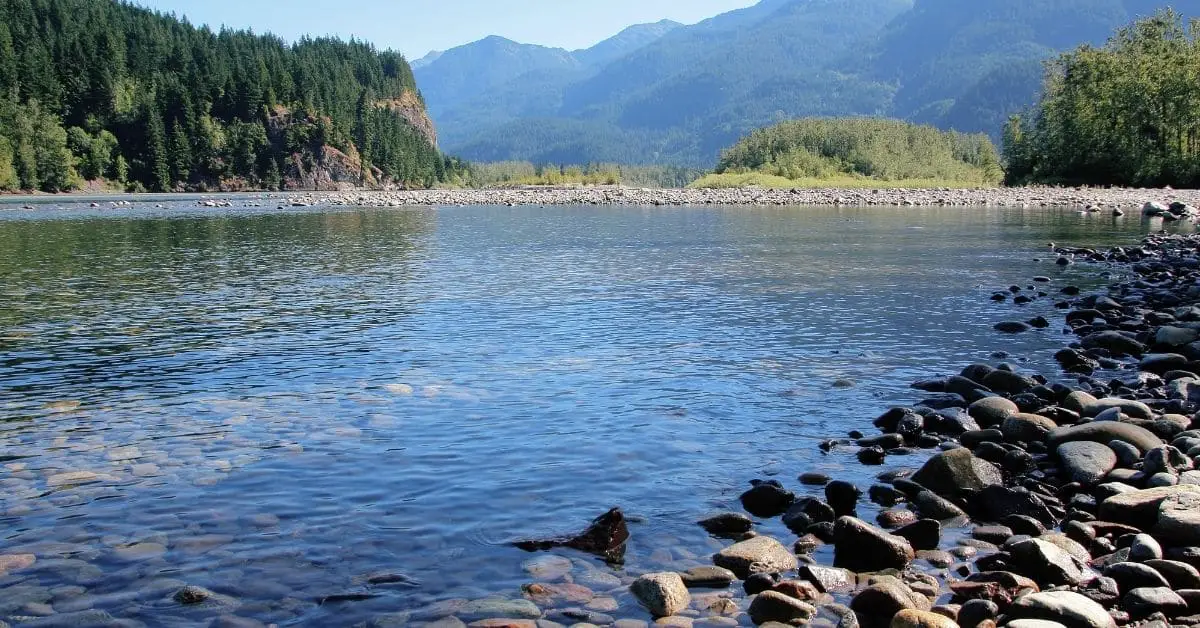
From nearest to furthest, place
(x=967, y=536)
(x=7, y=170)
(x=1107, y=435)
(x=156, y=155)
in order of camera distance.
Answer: (x=967, y=536) < (x=1107, y=435) < (x=7, y=170) < (x=156, y=155)

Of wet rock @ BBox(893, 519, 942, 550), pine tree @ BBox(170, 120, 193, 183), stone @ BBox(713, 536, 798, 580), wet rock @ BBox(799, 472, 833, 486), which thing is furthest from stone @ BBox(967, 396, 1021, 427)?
pine tree @ BBox(170, 120, 193, 183)

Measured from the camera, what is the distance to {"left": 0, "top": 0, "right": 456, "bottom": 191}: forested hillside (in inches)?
5807

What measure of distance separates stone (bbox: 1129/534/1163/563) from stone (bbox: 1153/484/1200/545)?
0.88 ft

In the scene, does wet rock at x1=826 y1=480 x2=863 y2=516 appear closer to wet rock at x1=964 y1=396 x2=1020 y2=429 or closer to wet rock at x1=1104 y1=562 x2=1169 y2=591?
wet rock at x1=1104 y1=562 x2=1169 y2=591

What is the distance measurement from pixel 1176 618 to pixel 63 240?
4825 centimetres

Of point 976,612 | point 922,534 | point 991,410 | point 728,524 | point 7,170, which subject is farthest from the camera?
point 7,170

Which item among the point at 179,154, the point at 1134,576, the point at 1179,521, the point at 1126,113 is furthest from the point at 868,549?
the point at 179,154

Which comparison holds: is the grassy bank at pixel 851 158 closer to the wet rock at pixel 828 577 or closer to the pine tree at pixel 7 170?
the pine tree at pixel 7 170

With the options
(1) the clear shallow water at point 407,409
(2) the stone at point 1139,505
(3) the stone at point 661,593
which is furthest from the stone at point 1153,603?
(1) the clear shallow water at point 407,409

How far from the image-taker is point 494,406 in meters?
13.4

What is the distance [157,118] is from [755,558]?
169 metres

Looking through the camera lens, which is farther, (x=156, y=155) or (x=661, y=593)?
(x=156, y=155)

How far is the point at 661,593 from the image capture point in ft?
23.8

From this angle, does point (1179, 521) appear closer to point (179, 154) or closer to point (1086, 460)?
point (1086, 460)
